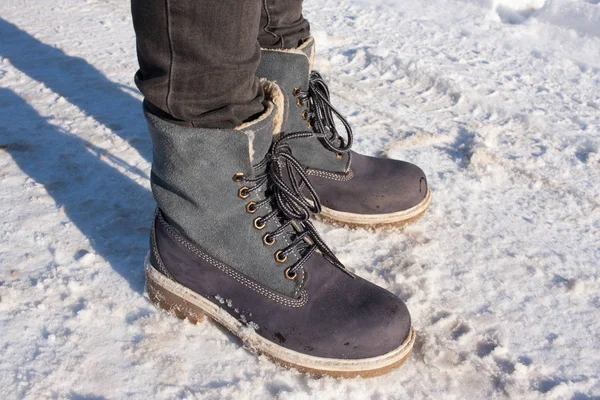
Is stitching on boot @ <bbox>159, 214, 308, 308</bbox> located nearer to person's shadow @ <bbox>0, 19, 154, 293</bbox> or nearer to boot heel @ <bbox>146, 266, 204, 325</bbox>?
boot heel @ <bbox>146, 266, 204, 325</bbox>

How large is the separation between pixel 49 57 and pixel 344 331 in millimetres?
1865

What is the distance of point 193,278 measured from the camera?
1243mm

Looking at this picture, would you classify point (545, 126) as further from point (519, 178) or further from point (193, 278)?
point (193, 278)

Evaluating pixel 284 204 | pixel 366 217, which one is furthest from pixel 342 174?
pixel 284 204

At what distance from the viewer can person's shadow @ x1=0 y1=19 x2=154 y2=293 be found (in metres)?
1.53

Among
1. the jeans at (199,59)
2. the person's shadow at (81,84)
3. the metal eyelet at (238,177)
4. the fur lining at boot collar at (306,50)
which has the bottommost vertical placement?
the person's shadow at (81,84)

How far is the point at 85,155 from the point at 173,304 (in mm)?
758

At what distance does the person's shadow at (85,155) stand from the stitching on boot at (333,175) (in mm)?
435

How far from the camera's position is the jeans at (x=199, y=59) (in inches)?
39.2

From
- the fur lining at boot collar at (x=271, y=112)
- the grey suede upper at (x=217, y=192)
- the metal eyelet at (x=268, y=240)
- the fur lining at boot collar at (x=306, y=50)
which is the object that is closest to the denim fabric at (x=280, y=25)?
the fur lining at boot collar at (x=306, y=50)

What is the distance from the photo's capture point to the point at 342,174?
163 cm

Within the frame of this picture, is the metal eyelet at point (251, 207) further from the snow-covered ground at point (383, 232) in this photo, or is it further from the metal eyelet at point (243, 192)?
the snow-covered ground at point (383, 232)

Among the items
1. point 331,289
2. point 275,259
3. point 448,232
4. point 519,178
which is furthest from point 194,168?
point 519,178

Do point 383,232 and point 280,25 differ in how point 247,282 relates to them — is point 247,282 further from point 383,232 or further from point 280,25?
point 280,25
